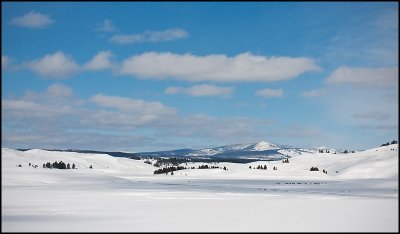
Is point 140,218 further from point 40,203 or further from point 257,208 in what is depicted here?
point 40,203

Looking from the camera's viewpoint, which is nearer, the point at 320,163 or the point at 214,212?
the point at 214,212

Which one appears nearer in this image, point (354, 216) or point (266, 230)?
point (266, 230)

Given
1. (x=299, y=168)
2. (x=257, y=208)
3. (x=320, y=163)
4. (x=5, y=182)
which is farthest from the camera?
(x=320, y=163)

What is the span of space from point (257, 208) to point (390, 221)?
5.43 metres

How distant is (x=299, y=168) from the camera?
73062 mm

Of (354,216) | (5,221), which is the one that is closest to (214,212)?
(354,216)

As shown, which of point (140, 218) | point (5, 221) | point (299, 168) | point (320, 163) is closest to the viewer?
point (5, 221)

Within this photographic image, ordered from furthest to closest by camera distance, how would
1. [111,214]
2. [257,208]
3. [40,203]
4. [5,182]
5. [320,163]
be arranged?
1. [320,163]
2. [5,182]
3. [40,203]
4. [257,208]
5. [111,214]

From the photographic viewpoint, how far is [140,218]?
16.2 m

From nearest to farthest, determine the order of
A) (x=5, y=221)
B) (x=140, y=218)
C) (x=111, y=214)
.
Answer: (x=5, y=221)
(x=140, y=218)
(x=111, y=214)

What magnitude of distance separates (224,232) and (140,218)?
12.9 ft

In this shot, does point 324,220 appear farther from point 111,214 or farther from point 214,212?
point 111,214

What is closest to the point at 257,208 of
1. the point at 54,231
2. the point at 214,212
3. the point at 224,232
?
the point at 214,212

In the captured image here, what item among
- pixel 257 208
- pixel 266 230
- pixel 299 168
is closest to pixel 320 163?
pixel 299 168
